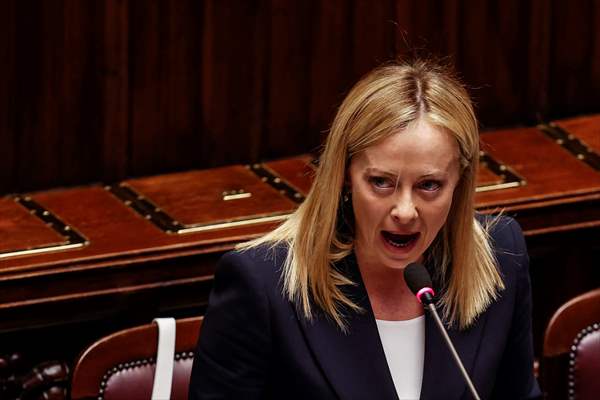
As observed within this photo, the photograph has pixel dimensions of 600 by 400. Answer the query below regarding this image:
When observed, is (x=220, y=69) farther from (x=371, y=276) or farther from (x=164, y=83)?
(x=371, y=276)

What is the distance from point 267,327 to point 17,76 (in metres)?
1.37

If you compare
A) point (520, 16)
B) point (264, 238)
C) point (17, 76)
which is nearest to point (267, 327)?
point (264, 238)

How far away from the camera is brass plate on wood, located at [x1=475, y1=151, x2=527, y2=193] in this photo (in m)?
3.83

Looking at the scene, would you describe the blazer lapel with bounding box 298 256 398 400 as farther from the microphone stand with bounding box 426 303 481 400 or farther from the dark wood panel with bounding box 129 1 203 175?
the dark wood panel with bounding box 129 1 203 175

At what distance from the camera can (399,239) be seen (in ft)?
8.34

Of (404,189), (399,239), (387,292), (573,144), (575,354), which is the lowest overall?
(575,354)

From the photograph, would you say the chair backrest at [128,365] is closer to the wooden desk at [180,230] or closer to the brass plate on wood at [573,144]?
the wooden desk at [180,230]

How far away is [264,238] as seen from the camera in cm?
261

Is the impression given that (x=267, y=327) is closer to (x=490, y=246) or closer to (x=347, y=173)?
(x=347, y=173)

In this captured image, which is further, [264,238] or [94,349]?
[94,349]

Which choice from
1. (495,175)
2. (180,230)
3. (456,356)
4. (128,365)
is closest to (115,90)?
(180,230)

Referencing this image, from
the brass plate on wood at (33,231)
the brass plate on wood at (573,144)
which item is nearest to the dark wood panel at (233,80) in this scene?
the brass plate on wood at (33,231)

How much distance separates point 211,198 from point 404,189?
1.34m

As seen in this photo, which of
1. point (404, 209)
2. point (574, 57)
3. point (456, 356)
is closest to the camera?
point (456, 356)
